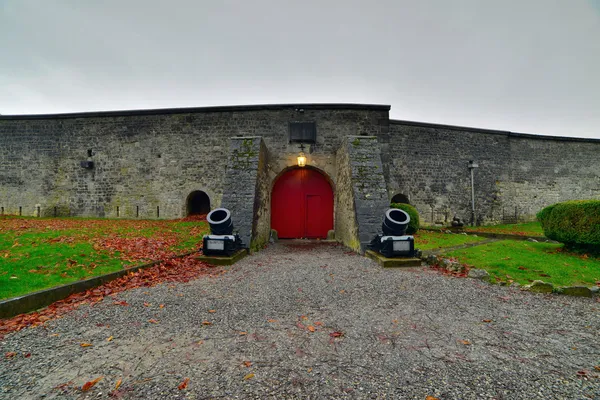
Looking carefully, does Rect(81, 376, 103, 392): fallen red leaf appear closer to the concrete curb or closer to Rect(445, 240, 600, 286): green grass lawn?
the concrete curb

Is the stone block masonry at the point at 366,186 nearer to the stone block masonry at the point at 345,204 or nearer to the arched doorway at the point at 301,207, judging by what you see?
the stone block masonry at the point at 345,204

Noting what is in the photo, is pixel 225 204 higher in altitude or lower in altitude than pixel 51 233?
higher

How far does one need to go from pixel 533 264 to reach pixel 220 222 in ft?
25.0

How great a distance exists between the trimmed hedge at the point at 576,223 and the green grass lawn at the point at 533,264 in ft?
1.42

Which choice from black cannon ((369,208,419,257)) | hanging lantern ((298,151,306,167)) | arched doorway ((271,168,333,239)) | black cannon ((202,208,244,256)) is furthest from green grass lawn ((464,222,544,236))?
black cannon ((202,208,244,256))

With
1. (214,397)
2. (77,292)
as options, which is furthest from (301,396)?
(77,292)

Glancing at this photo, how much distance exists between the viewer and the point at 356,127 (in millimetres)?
12945

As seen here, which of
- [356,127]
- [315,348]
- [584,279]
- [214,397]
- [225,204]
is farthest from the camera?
[356,127]

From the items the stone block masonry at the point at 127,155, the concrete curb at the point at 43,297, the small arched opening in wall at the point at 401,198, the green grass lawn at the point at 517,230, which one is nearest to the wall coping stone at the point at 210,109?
the stone block masonry at the point at 127,155

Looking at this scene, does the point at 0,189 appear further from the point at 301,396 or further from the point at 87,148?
the point at 301,396

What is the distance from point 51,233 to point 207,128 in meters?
8.13

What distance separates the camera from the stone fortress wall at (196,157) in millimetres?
12977

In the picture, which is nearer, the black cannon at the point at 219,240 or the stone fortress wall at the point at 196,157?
the black cannon at the point at 219,240

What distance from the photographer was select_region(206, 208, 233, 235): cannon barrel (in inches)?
260
